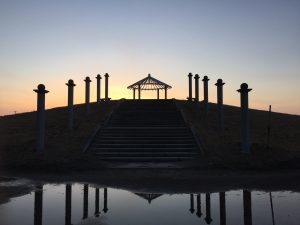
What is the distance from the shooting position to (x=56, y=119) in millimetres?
24469

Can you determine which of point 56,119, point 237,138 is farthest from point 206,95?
point 56,119

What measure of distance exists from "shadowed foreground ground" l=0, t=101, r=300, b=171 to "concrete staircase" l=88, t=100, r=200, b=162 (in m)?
0.69

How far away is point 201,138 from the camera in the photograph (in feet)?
57.4

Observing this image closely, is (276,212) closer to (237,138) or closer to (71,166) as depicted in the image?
(71,166)

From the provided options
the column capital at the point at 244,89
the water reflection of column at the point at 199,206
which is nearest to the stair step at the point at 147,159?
the column capital at the point at 244,89

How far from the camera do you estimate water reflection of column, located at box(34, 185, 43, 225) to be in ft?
22.6

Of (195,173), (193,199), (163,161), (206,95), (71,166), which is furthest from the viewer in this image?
(206,95)

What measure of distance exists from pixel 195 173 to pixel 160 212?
19.0 ft

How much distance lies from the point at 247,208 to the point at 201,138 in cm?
975

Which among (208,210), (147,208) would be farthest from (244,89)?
(147,208)

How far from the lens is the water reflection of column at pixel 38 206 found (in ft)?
22.6

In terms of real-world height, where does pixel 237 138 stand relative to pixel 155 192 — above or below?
above

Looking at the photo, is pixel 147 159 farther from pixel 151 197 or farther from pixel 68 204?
pixel 68 204

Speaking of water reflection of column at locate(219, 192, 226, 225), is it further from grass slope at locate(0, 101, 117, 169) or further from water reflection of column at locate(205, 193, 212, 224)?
grass slope at locate(0, 101, 117, 169)
